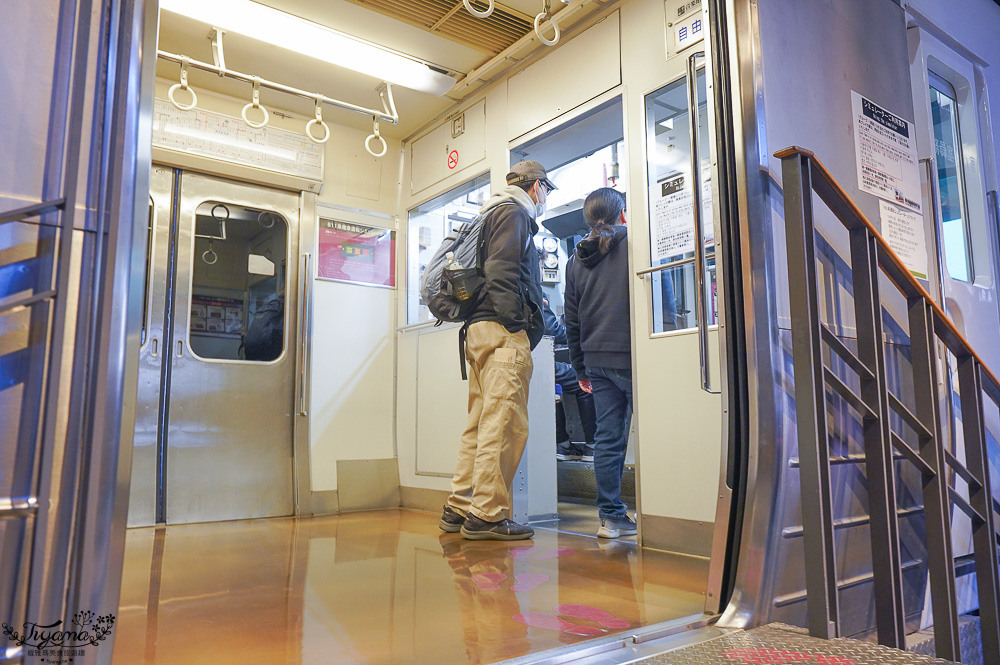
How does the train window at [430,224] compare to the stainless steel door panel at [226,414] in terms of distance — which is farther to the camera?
the train window at [430,224]

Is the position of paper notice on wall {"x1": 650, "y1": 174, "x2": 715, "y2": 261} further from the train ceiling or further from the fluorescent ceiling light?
the fluorescent ceiling light

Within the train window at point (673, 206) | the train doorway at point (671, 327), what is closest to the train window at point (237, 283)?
the train doorway at point (671, 327)

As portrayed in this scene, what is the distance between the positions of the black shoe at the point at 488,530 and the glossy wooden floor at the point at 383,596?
0.21 ft

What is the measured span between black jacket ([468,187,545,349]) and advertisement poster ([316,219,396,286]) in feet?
5.92

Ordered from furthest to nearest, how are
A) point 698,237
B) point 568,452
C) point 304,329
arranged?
1. point 568,452
2. point 304,329
3. point 698,237

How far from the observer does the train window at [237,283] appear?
438 centimetres

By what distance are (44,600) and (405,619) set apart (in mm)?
1039

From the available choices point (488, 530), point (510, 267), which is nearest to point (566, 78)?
point (510, 267)

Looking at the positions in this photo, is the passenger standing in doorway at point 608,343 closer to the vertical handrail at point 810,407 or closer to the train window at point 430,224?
the train window at point 430,224

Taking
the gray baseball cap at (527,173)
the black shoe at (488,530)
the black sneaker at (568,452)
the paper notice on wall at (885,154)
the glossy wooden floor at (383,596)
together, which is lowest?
the glossy wooden floor at (383,596)

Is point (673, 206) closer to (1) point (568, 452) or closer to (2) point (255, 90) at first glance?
(2) point (255, 90)

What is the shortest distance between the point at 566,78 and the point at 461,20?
0.64m

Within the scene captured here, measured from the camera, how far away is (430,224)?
4.99 metres

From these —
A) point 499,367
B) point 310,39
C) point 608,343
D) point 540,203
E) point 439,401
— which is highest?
point 310,39
